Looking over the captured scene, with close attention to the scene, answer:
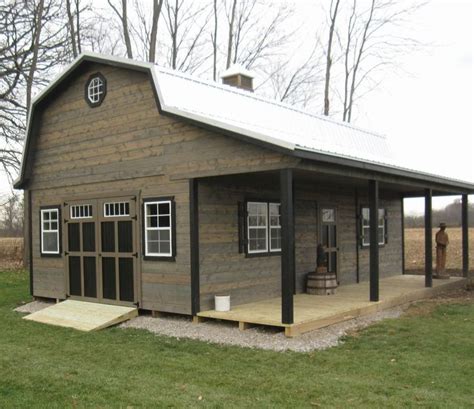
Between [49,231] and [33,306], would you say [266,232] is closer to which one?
[49,231]

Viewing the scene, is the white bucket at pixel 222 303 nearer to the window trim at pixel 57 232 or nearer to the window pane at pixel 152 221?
the window pane at pixel 152 221

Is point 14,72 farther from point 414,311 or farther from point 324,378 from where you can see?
point 324,378

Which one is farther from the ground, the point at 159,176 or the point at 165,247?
the point at 159,176

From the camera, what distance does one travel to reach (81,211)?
1097 centimetres

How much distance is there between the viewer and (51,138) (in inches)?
456

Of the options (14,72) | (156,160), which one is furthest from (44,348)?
(14,72)

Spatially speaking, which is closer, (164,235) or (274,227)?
(164,235)

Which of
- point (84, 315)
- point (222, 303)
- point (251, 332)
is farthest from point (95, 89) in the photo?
point (251, 332)

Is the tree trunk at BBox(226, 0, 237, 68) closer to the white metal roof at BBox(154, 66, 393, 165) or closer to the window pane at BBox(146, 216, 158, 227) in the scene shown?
the white metal roof at BBox(154, 66, 393, 165)

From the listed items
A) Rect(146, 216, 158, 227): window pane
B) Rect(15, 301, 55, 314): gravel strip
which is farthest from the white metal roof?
Rect(15, 301, 55, 314): gravel strip

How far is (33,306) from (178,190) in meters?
4.77

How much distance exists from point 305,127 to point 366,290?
3.94 meters

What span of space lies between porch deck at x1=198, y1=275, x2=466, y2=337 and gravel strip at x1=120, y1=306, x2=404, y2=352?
13cm

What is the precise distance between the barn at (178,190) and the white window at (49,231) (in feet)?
0.09
